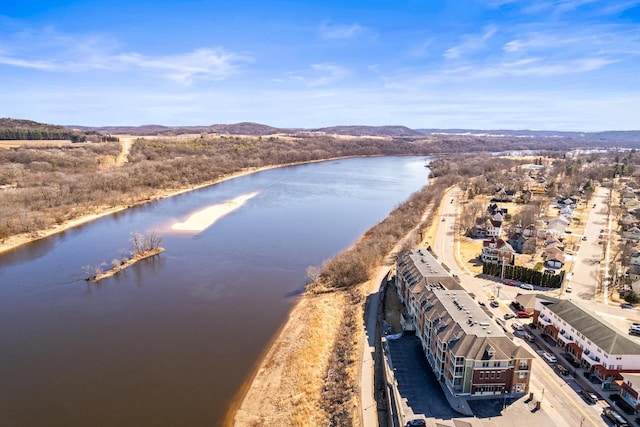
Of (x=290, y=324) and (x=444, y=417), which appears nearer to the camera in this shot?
(x=444, y=417)

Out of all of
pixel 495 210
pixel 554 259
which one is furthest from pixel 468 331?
pixel 495 210

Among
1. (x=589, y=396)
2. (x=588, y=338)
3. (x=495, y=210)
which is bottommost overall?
(x=589, y=396)

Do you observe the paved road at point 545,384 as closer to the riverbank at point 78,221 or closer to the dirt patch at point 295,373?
the dirt patch at point 295,373

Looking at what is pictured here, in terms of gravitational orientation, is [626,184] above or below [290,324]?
above

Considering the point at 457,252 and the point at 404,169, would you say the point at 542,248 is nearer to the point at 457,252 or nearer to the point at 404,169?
the point at 457,252

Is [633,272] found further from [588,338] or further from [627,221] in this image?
[627,221]

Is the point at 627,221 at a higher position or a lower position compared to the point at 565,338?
higher

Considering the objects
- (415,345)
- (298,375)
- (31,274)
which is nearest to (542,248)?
(415,345)
